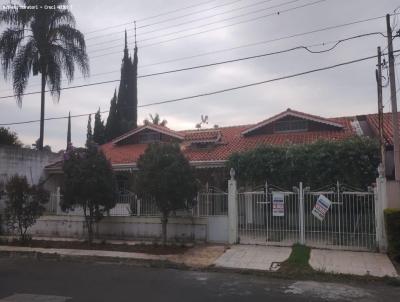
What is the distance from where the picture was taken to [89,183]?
15109 mm

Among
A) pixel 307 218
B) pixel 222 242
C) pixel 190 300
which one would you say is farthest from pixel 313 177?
pixel 190 300

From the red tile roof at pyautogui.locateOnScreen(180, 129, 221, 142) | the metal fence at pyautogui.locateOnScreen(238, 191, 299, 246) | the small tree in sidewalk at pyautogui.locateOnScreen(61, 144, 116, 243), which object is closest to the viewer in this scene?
the metal fence at pyautogui.locateOnScreen(238, 191, 299, 246)

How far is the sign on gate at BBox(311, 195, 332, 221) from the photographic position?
1377 centimetres

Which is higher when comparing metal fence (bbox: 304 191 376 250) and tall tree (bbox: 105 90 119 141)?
tall tree (bbox: 105 90 119 141)

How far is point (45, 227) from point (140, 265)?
6932 millimetres

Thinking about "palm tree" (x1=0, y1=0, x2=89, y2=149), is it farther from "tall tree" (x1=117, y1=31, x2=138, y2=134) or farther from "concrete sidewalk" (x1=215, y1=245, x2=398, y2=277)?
"concrete sidewalk" (x1=215, y1=245, x2=398, y2=277)

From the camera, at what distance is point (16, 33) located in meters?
25.5

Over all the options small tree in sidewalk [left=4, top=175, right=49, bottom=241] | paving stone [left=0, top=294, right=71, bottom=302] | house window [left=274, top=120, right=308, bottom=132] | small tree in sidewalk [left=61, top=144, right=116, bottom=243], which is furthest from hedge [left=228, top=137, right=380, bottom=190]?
paving stone [left=0, top=294, right=71, bottom=302]

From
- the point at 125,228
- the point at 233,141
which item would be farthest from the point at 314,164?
the point at 125,228

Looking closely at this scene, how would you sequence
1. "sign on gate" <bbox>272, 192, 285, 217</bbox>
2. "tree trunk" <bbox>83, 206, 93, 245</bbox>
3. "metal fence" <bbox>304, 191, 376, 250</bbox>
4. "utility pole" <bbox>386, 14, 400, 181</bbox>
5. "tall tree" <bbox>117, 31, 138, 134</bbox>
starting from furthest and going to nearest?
"tall tree" <bbox>117, 31, 138, 134</bbox>, "tree trunk" <bbox>83, 206, 93, 245</bbox>, "sign on gate" <bbox>272, 192, 285, 217</bbox>, "utility pole" <bbox>386, 14, 400, 181</bbox>, "metal fence" <bbox>304, 191, 376, 250</bbox>

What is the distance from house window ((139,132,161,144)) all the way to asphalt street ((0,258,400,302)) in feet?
46.0

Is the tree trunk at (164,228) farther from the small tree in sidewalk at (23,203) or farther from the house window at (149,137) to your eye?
the house window at (149,137)

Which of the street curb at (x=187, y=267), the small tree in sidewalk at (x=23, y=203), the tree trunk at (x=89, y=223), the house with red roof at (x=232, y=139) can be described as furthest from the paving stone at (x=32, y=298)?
the house with red roof at (x=232, y=139)

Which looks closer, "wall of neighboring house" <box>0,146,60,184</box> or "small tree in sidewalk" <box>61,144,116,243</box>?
"small tree in sidewalk" <box>61,144,116,243</box>
